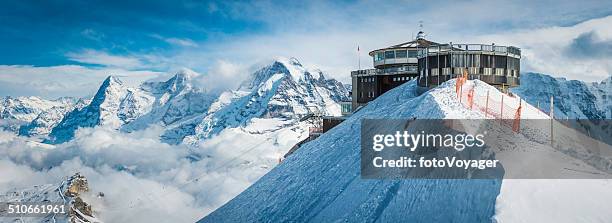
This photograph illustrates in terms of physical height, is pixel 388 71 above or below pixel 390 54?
below

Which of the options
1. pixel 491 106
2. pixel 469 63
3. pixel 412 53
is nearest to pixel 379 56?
pixel 412 53

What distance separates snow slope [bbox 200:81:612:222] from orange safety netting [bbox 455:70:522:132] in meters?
0.75

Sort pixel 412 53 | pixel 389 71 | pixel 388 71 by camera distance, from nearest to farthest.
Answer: pixel 389 71, pixel 388 71, pixel 412 53

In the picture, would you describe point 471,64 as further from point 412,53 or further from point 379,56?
point 379,56

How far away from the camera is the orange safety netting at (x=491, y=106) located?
1093 inches

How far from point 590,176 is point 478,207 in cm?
654

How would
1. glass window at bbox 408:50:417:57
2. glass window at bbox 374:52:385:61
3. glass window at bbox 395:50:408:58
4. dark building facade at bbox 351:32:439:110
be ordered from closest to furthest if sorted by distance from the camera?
dark building facade at bbox 351:32:439:110, glass window at bbox 408:50:417:57, glass window at bbox 395:50:408:58, glass window at bbox 374:52:385:61

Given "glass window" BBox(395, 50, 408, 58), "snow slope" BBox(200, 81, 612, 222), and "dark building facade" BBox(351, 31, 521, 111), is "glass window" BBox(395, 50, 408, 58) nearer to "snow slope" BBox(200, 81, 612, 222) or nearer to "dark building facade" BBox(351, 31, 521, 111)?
"dark building facade" BBox(351, 31, 521, 111)

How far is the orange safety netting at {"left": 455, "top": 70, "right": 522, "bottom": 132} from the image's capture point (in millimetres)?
27766

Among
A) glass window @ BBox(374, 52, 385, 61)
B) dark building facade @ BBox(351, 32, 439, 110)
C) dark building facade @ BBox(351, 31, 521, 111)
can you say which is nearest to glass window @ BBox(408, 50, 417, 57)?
dark building facade @ BBox(351, 32, 439, 110)

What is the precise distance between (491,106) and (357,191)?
13308mm

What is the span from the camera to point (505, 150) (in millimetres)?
22516

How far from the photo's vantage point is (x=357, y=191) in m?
23.2

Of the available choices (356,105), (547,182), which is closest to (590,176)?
(547,182)
